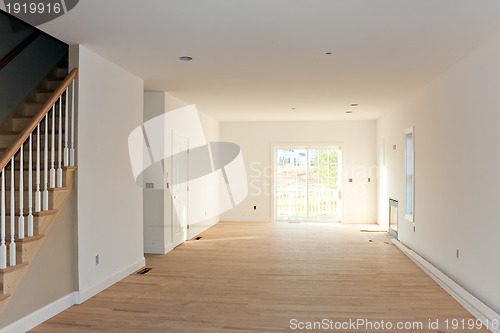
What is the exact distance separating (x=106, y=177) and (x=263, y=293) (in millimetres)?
2226

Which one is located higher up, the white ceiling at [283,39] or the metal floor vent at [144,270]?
the white ceiling at [283,39]

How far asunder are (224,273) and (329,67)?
2.95 meters

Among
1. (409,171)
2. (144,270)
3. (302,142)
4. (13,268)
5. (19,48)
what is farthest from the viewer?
(302,142)

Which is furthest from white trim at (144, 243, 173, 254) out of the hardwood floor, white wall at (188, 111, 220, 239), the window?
the window

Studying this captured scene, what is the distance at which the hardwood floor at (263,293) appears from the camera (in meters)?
3.47

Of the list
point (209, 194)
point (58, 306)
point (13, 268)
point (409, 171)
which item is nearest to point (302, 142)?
point (209, 194)

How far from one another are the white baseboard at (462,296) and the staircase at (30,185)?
13.1 feet

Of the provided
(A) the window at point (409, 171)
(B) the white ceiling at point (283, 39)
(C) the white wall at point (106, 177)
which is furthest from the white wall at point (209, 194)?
(A) the window at point (409, 171)

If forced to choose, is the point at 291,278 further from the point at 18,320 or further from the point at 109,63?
the point at 109,63

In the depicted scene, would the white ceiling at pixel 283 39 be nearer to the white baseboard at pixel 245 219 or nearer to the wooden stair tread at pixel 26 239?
the wooden stair tread at pixel 26 239

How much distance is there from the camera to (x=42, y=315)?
11.2 feet

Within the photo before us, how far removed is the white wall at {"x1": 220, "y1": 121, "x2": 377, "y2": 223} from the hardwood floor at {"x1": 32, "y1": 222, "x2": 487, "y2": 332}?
3034mm

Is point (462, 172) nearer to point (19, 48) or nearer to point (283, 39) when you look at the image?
point (283, 39)

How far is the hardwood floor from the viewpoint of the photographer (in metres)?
3.47
